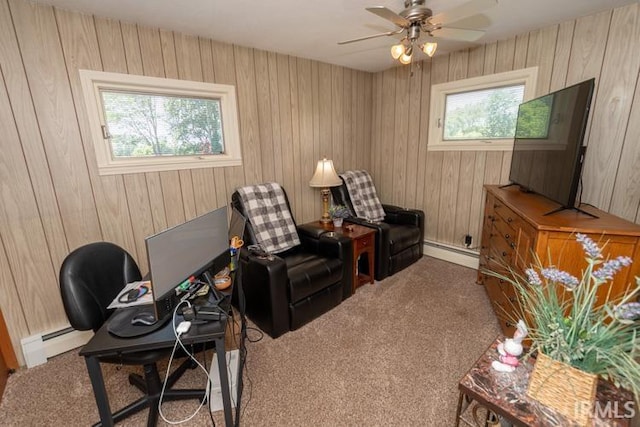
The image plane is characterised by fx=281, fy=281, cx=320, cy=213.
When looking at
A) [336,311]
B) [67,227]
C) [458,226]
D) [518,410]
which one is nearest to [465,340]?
[336,311]

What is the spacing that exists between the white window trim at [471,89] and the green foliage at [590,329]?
2398 mm

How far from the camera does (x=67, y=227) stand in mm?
2025

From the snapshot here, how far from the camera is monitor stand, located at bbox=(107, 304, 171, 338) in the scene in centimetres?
120

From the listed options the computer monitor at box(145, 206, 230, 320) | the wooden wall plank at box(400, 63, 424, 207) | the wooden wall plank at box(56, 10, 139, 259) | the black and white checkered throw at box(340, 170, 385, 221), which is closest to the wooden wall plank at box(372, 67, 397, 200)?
the wooden wall plank at box(400, 63, 424, 207)

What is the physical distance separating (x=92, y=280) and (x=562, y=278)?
2118 millimetres

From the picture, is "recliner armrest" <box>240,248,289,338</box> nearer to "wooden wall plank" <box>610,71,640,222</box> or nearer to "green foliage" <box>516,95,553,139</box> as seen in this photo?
"green foliage" <box>516,95,553,139</box>

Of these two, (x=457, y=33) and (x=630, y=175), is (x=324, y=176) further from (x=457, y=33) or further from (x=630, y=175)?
(x=630, y=175)

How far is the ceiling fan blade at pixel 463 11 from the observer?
141 centimetres

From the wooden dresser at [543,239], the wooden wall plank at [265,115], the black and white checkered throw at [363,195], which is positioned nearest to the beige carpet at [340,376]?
the wooden dresser at [543,239]

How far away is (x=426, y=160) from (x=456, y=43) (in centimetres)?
126

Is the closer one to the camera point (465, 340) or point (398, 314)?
point (465, 340)

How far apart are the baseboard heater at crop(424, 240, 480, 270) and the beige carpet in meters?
→ 0.78

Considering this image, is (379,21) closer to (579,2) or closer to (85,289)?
(579,2)

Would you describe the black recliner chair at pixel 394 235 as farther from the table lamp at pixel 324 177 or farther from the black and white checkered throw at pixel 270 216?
the black and white checkered throw at pixel 270 216
